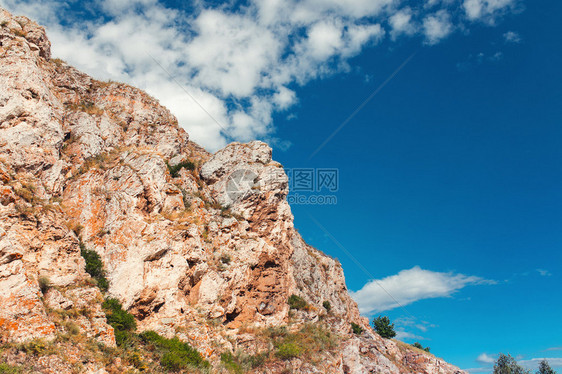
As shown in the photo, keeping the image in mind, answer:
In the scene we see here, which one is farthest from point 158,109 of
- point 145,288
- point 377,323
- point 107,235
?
point 377,323

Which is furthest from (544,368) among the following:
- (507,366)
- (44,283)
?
(44,283)

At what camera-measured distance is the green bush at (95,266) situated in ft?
66.7

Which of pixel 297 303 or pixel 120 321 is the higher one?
pixel 297 303

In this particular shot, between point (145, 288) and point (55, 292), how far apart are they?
17.2 feet

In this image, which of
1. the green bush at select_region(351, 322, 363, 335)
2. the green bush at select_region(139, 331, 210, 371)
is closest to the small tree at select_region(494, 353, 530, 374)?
the green bush at select_region(351, 322, 363, 335)

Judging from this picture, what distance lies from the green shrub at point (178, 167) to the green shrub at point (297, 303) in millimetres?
16082

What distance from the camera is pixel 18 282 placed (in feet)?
50.2

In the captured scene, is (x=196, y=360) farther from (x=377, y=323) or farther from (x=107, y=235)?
(x=377, y=323)

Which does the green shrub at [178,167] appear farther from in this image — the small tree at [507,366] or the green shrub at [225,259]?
the small tree at [507,366]

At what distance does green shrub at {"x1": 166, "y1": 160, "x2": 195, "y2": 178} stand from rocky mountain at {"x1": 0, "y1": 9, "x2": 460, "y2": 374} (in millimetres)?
190

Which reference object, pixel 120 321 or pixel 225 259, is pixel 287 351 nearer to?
pixel 225 259

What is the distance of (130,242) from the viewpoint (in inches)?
884

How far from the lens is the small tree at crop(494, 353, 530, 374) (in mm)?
50534

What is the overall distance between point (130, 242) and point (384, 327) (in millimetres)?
65479
